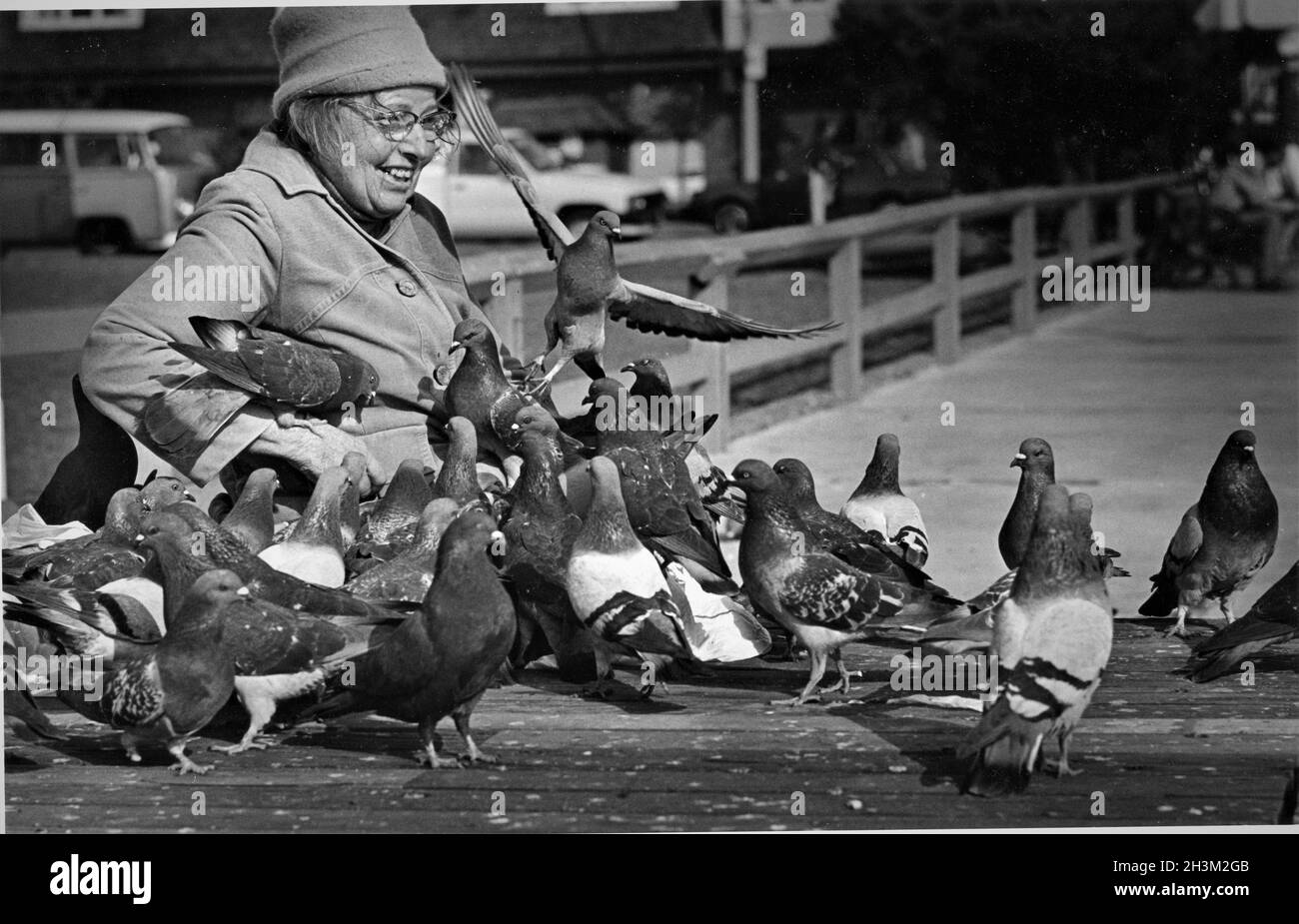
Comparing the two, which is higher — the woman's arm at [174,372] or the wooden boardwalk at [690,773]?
the woman's arm at [174,372]

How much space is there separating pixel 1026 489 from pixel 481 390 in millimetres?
1591

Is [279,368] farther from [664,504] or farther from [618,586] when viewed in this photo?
[618,586]

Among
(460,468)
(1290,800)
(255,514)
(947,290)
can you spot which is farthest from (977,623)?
(947,290)

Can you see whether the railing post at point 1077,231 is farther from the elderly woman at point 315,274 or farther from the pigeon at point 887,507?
the elderly woman at point 315,274

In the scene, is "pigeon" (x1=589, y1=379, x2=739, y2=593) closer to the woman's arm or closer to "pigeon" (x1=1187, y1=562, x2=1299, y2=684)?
the woman's arm

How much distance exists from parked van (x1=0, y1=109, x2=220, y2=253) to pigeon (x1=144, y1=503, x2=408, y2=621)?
21909 millimetres

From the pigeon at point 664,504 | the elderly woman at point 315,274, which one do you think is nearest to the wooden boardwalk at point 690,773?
the pigeon at point 664,504

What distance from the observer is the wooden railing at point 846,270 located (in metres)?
8.32

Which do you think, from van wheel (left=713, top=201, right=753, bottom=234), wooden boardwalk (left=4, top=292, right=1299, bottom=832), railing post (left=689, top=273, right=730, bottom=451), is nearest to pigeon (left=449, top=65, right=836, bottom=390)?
wooden boardwalk (left=4, top=292, right=1299, bottom=832)

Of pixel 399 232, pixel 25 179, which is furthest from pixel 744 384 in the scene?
pixel 25 179

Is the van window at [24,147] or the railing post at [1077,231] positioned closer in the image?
the railing post at [1077,231]

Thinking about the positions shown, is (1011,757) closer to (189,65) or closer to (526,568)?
(526,568)

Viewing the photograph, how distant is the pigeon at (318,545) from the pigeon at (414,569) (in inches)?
3.2

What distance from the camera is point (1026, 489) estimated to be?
5.32m
